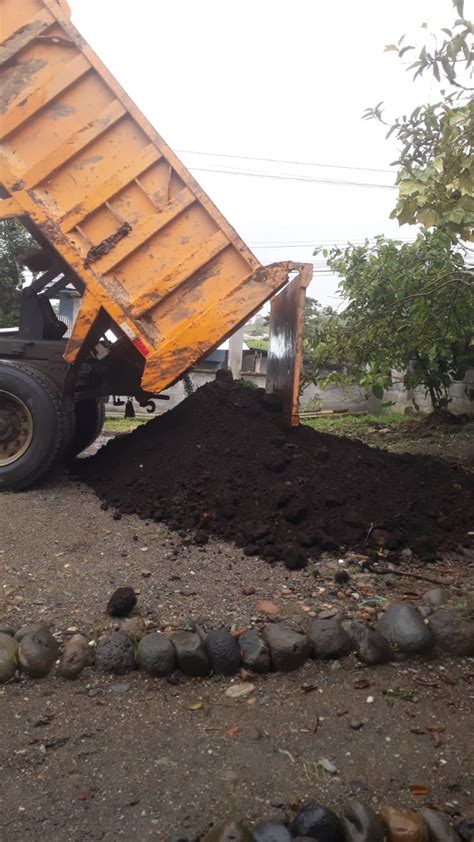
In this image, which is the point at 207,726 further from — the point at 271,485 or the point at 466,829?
the point at 271,485

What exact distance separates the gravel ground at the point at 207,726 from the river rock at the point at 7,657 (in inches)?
1.8

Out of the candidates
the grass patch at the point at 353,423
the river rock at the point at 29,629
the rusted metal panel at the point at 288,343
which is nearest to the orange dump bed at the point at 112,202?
the rusted metal panel at the point at 288,343

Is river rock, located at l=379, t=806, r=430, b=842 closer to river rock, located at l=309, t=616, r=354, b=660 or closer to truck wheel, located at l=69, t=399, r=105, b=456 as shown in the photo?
river rock, located at l=309, t=616, r=354, b=660

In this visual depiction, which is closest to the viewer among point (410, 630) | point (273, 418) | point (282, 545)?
point (410, 630)

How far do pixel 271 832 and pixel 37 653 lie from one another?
4.34 feet

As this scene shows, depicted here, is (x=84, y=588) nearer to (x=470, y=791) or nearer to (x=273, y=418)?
(x=470, y=791)

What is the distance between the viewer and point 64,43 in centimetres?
495

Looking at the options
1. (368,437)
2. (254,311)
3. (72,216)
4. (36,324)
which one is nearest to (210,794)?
(254,311)

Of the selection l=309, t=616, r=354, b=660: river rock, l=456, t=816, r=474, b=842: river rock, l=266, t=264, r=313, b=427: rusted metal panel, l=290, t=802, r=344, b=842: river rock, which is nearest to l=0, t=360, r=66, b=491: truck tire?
l=266, t=264, r=313, b=427: rusted metal panel

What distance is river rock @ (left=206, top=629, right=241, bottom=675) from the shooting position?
2.93 m

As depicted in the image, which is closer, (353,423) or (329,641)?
(329,641)

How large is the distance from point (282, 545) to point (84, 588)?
121cm

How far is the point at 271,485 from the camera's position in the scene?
4.62 metres

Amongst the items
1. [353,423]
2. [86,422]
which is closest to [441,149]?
[86,422]
